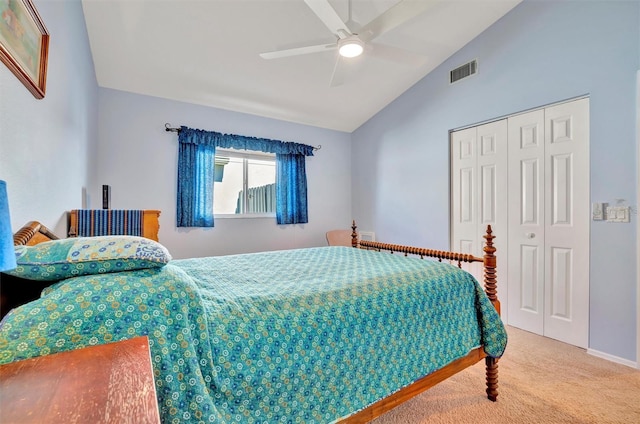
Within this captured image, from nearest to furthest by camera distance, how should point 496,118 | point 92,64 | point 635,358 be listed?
point 635,358 → point 92,64 → point 496,118

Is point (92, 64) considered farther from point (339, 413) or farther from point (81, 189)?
point (339, 413)

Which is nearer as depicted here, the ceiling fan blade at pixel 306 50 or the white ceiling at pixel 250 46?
the ceiling fan blade at pixel 306 50

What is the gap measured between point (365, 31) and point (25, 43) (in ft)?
6.25

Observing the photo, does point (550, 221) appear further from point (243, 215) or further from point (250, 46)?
point (243, 215)

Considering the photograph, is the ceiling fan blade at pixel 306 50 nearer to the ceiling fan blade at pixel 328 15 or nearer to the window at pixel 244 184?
the ceiling fan blade at pixel 328 15

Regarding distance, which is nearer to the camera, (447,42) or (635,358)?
(635,358)

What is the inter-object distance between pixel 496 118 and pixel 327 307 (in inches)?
114

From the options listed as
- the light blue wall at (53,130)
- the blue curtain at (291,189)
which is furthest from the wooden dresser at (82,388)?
the blue curtain at (291,189)

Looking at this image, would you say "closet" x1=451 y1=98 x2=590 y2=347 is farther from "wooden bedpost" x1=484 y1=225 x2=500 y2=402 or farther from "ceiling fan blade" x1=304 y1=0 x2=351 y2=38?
"ceiling fan blade" x1=304 y1=0 x2=351 y2=38

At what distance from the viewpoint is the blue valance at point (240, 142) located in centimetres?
346

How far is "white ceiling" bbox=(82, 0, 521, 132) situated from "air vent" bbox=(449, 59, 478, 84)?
9 cm

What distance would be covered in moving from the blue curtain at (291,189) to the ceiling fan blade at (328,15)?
224 centimetres

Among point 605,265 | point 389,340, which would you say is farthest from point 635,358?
point 389,340

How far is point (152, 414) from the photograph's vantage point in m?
0.45
